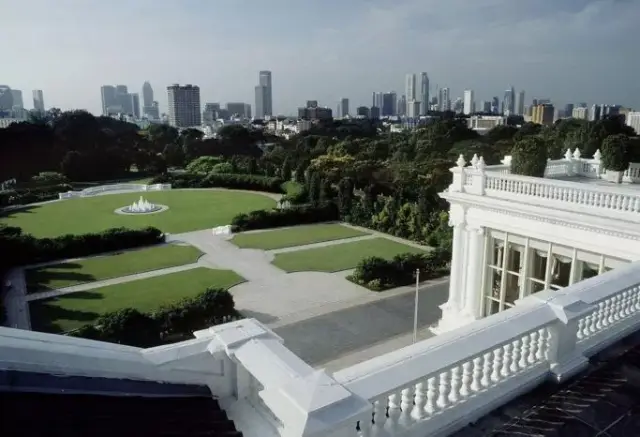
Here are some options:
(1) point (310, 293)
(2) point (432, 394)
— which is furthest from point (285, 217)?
(2) point (432, 394)

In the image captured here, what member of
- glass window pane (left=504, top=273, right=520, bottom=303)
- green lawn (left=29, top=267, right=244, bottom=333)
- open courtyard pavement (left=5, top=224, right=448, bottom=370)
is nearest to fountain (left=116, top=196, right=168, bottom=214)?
open courtyard pavement (left=5, top=224, right=448, bottom=370)

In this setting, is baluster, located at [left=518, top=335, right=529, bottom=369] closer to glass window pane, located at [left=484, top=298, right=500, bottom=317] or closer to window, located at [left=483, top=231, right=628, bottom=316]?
window, located at [left=483, top=231, right=628, bottom=316]

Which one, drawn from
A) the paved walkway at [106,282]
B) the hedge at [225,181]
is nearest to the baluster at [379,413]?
the paved walkway at [106,282]

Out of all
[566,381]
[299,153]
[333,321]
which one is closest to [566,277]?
[566,381]

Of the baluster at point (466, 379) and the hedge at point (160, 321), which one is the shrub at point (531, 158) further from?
the hedge at point (160, 321)

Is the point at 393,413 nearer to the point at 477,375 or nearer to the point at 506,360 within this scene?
the point at 477,375

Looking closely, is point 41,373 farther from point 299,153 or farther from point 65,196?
point 299,153
